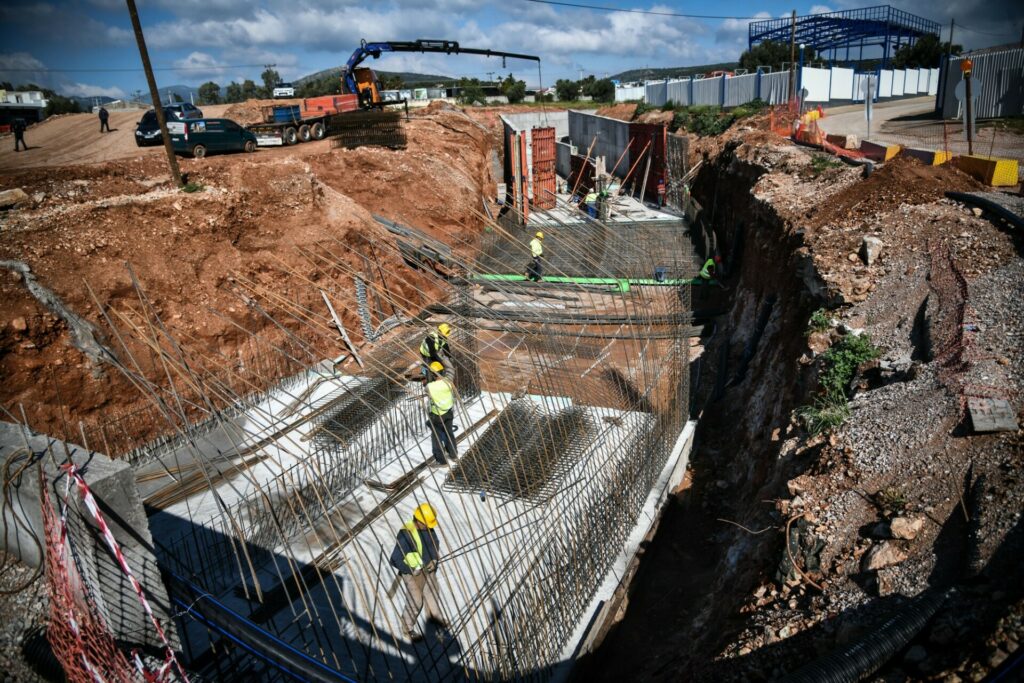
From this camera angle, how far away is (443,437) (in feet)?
25.2

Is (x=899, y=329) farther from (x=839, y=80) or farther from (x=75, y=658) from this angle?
(x=839, y=80)

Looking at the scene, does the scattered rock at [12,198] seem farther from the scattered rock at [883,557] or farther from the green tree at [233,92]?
the green tree at [233,92]

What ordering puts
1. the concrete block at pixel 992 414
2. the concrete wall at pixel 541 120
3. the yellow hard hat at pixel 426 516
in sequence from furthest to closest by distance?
1. the concrete wall at pixel 541 120
2. the yellow hard hat at pixel 426 516
3. the concrete block at pixel 992 414

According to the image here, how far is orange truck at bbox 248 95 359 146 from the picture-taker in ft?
68.5

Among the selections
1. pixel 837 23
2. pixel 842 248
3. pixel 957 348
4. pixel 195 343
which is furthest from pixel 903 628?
pixel 837 23

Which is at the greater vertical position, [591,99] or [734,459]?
[591,99]

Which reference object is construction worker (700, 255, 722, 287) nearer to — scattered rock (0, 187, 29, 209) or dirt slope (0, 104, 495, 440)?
dirt slope (0, 104, 495, 440)

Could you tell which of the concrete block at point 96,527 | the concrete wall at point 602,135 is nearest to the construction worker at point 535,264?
the concrete block at point 96,527

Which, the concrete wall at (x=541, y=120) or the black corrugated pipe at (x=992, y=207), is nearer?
the black corrugated pipe at (x=992, y=207)

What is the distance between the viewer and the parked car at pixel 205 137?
56.2ft

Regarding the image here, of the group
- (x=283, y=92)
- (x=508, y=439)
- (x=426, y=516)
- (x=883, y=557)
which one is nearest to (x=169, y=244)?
(x=508, y=439)

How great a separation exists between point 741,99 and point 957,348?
107 ft

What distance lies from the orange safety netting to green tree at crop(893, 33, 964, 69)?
179ft

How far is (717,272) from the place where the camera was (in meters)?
14.5
